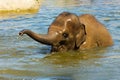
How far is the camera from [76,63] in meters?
8.63

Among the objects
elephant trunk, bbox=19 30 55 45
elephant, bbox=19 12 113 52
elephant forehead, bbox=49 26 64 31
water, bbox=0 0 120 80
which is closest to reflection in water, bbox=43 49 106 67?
water, bbox=0 0 120 80

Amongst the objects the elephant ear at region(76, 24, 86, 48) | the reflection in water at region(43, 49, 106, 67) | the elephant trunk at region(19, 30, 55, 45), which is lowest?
the reflection in water at region(43, 49, 106, 67)

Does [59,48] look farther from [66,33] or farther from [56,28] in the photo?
[56,28]

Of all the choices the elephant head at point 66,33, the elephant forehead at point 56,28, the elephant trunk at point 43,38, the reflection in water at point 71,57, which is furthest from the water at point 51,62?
the elephant forehead at point 56,28

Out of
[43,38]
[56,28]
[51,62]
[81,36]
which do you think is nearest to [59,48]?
[56,28]

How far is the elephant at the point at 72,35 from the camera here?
9258 millimetres

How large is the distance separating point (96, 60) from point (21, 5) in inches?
527

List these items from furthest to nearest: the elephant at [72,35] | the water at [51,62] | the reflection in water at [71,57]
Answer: the elephant at [72,35], the reflection in water at [71,57], the water at [51,62]

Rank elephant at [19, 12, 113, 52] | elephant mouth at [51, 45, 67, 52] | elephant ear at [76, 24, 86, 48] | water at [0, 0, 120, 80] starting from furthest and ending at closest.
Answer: elephant ear at [76, 24, 86, 48]
elephant mouth at [51, 45, 67, 52]
elephant at [19, 12, 113, 52]
water at [0, 0, 120, 80]

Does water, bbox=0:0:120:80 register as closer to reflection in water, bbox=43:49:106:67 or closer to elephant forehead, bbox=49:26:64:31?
reflection in water, bbox=43:49:106:67

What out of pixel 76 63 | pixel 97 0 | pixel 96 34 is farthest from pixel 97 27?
pixel 97 0

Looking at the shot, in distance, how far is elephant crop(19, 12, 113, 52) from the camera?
926 centimetres

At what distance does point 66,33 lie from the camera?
31.2 feet

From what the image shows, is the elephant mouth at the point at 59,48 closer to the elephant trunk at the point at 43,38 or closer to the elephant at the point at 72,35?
the elephant at the point at 72,35
